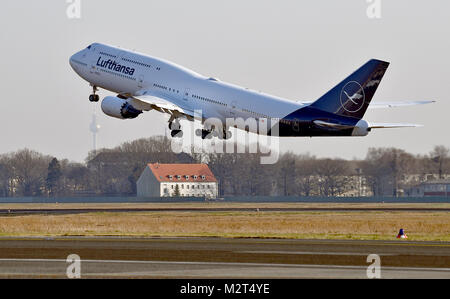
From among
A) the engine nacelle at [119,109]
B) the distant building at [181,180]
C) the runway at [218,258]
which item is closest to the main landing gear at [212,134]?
the engine nacelle at [119,109]

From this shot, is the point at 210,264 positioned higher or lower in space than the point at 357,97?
lower

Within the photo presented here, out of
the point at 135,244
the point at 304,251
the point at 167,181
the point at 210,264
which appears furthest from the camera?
the point at 167,181

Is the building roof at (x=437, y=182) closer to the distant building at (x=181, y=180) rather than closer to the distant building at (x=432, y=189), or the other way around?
the distant building at (x=432, y=189)

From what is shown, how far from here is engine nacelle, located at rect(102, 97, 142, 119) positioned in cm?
8038

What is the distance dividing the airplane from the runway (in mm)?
19564

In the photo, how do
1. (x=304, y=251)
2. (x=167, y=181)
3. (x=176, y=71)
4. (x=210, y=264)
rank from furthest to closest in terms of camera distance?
1. (x=167, y=181)
2. (x=176, y=71)
3. (x=304, y=251)
4. (x=210, y=264)

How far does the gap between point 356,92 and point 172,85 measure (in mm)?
17695

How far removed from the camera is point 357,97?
229 ft

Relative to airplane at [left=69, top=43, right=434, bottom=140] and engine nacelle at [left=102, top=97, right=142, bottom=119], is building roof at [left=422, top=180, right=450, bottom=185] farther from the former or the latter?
engine nacelle at [left=102, top=97, right=142, bottom=119]

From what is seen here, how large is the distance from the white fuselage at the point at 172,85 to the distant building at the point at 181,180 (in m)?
95.5

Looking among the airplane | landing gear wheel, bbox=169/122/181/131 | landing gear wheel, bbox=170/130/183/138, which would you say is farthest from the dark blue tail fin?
landing gear wheel, bbox=169/122/181/131
